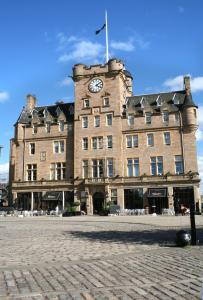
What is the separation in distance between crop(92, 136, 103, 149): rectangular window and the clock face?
7.33 metres

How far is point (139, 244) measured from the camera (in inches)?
523

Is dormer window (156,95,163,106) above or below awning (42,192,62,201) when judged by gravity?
above

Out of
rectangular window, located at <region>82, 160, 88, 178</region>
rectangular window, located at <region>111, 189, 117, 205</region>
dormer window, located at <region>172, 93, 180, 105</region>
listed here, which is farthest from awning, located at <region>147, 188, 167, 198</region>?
dormer window, located at <region>172, 93, 180, 105</region>

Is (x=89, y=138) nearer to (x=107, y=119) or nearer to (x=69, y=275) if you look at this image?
(x=107, y=119)

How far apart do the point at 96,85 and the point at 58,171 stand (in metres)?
14.5

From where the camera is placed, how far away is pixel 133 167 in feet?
171

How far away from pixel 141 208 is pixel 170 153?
28.6ft

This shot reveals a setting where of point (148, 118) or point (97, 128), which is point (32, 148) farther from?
point (148, 118)

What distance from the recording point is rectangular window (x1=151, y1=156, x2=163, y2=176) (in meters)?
50.9

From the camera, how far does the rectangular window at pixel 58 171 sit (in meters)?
55.5

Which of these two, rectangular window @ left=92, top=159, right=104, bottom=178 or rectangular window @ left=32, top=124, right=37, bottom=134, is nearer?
rectangular window @ left=92, top=159, right=104, bottom=178

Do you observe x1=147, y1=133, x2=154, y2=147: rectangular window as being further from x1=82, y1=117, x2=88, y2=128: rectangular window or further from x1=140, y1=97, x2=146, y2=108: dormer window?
x1=82, y1=117, x2=88, y2=128: rectangular window

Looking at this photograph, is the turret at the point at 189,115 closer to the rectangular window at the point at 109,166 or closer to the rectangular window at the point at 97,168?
the rectangular window at the point at 109,166

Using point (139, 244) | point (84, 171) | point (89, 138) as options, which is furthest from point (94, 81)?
point (139, 244)
